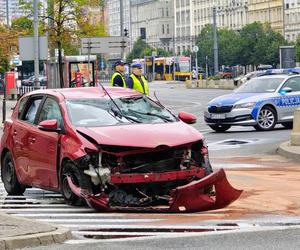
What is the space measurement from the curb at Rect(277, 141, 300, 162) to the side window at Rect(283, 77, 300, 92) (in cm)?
760

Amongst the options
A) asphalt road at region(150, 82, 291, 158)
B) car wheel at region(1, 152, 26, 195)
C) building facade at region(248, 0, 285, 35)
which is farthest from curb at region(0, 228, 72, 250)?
building facade at region(248, 0, 285, 35)

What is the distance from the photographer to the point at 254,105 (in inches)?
1089

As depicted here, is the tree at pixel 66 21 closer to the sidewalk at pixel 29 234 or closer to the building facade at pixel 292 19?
the sidewalk at pixel 29 234

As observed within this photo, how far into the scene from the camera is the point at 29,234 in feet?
32.8

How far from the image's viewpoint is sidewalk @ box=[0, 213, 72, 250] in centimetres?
966

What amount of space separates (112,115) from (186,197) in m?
1.87

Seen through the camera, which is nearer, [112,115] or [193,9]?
[112,115]

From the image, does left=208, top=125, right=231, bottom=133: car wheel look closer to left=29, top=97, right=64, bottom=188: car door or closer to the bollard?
the bollard

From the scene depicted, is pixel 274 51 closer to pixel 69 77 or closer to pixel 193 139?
pixel 69 77

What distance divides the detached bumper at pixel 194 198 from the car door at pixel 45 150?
95 cm

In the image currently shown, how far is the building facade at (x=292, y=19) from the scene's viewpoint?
145 m

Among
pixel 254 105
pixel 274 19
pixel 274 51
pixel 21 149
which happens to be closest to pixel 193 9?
pixel 274 19

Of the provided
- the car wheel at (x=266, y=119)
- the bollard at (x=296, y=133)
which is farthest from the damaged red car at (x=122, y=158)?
the car wheel at (x=266, y=119)

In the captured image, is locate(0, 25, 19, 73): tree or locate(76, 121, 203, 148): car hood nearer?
locate(76, 121, 203, 148): car hood
